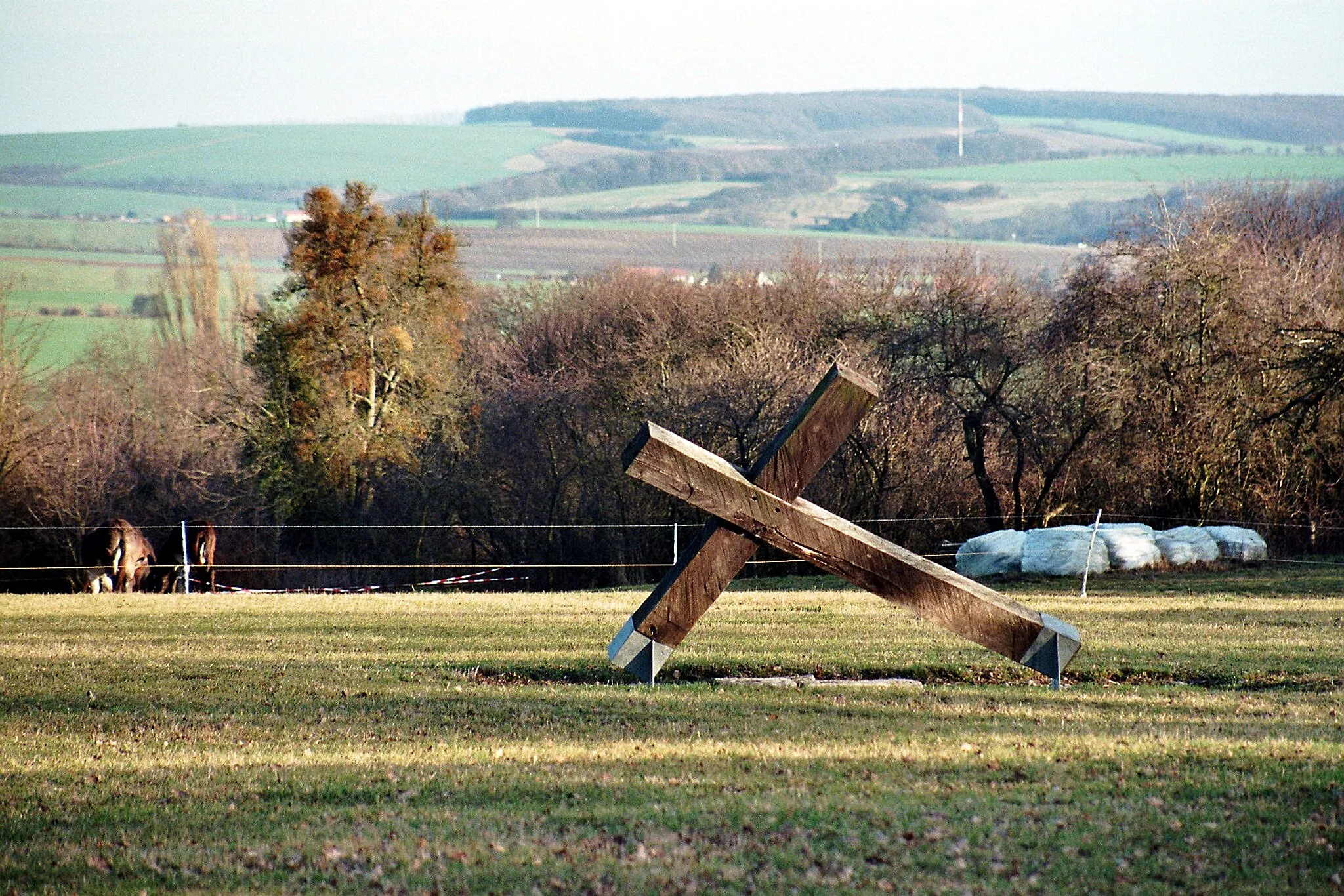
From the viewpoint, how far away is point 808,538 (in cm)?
805

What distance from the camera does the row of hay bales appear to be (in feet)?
81.0

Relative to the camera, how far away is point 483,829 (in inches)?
248

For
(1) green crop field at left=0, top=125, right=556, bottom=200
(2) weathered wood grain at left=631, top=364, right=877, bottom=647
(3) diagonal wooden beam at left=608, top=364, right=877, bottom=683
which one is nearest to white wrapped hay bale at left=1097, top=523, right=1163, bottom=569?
(3) diagonal wooden beam at left=608, top=364, right=877, bottom=683

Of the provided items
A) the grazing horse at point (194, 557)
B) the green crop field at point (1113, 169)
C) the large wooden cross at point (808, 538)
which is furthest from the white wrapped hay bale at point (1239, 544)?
the green crop field at point (1113, 169)

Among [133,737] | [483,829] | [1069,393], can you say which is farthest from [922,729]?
[1069,393]

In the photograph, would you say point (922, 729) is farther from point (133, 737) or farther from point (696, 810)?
point (133, 737)

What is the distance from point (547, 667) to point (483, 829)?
5.77 m

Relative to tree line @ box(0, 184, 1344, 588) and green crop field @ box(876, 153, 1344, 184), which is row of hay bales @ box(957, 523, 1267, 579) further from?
green crop field @ box(876, 153, 1344, 184)

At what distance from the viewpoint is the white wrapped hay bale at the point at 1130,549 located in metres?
24.9

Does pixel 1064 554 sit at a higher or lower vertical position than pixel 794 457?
lower

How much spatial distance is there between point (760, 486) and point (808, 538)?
452mm

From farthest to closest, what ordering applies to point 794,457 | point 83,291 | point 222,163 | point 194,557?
point 222,163 → point 83,291 → point 194,557 → point 794,457

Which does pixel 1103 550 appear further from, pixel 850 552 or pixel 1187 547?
pixel 850 552

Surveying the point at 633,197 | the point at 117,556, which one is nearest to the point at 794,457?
the point at 117,556
